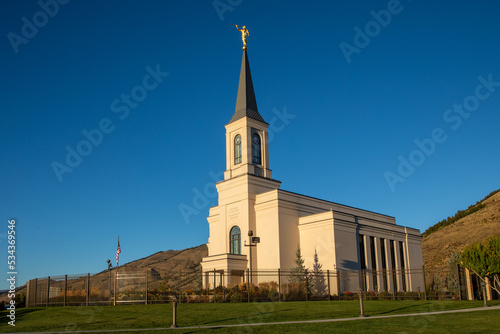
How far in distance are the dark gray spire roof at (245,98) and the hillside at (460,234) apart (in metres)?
39.0

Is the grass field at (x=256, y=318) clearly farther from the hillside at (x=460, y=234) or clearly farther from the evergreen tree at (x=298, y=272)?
the hillside at (x=460, y=234)

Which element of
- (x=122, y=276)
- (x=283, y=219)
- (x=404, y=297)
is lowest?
(x=404, y=297)

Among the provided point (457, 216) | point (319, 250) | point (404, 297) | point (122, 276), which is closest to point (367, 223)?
point (319, 250)

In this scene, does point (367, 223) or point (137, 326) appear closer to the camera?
point (137, 326)

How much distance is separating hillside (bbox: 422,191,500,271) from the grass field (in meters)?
52.4

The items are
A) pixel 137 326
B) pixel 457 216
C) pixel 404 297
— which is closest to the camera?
pixel 137 326

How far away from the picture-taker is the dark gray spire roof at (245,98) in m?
47.3

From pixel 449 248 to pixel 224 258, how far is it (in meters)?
50.1

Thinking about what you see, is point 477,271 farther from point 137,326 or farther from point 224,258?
point 224,258

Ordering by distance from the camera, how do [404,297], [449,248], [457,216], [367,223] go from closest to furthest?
1. [404,297]
2. [367,223]
3. [449,248]
4. [457,216]

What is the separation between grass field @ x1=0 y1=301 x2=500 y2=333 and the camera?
15.5 meters

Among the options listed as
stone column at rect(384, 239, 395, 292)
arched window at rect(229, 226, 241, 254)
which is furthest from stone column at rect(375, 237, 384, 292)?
arched window at rect(229, 226, 241, 254)

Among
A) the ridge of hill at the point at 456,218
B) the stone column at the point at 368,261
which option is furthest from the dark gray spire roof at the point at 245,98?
the ridge of hill at the point at 456,218

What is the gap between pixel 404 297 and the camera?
1325 inches
